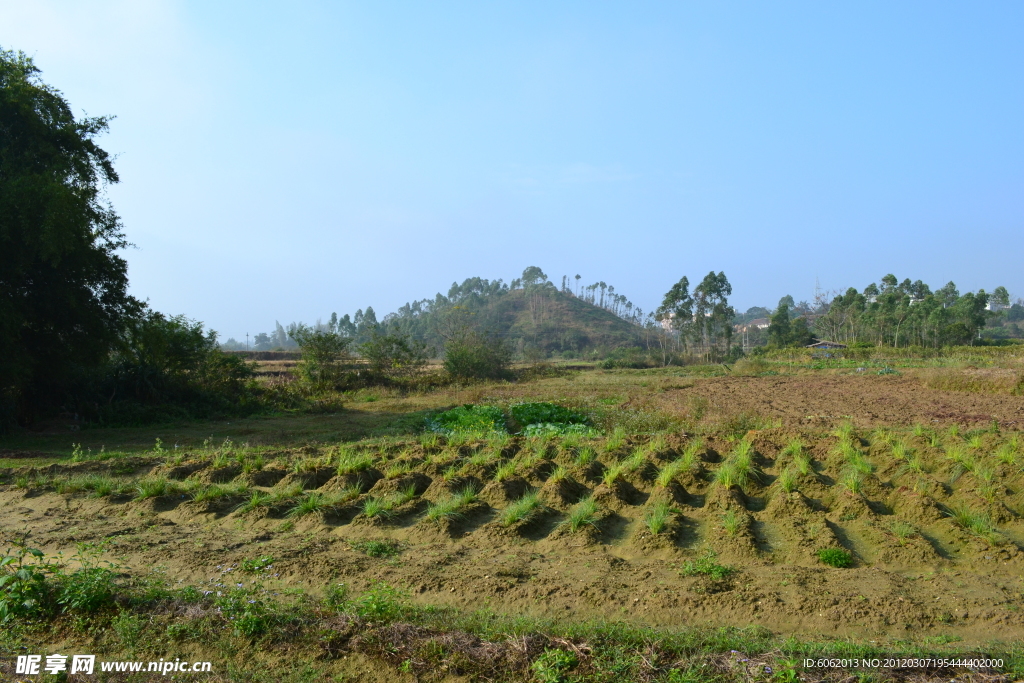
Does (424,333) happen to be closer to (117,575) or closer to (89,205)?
(89,205)

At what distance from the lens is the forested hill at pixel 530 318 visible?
244ft

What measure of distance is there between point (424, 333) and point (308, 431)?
68.1m

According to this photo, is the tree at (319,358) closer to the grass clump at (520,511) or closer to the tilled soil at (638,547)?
the tilled soil at (638,547)

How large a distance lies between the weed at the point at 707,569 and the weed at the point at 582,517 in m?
1.19

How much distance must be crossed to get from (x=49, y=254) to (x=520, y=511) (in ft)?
39.2

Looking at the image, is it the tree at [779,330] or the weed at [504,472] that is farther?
the tree at [779,330]

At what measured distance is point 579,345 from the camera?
73.8 meters

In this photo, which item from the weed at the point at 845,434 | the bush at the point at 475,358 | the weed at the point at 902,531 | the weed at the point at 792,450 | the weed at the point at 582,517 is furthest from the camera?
the bush at the point at 475,358

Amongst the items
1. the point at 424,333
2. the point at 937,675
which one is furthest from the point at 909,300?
the point at 937,675

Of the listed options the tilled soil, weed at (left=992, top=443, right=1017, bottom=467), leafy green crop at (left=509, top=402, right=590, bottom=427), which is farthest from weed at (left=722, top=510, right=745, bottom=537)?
leafy green crop at (left=509, top=402, right=590, bottom=427)

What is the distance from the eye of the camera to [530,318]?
8212 cm

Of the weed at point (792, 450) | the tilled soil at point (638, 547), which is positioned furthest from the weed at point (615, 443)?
the weed at point (792, 450)

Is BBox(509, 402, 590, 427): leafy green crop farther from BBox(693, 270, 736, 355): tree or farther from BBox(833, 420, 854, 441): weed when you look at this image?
BBox(693, 270, 736, 355): tree

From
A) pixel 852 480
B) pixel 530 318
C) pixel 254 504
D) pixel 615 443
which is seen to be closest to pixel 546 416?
pixel 615 443
